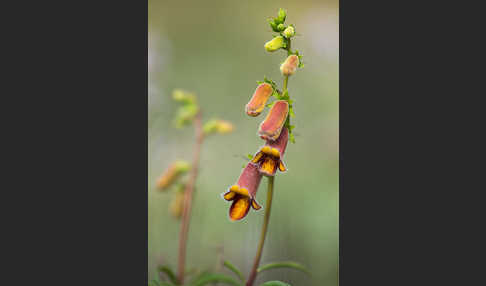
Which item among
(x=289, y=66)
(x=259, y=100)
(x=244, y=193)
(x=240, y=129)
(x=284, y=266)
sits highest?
(x=240, y=129)

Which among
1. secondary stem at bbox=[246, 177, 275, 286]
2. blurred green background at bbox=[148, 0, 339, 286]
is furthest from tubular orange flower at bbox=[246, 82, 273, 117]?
blurred green background at bbox=[148, 0, 339, 286]

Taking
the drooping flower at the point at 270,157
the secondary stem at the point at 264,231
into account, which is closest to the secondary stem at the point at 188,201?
the secondary stem at the point at 264,231

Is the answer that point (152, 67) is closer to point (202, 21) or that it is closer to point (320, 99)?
point (202, 21)

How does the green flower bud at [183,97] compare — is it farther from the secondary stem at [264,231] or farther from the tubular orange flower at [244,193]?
the secondary stem at [264,231]

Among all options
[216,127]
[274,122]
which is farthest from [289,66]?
[216,127]

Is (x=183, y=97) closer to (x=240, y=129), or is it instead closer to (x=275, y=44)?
(x=240, y=129)

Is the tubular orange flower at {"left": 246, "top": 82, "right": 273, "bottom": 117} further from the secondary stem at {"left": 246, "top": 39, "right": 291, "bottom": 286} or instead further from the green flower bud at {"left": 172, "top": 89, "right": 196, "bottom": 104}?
the green flower bud at {"left": 172, "top": 89, "right": 196, "bottom": 104}
